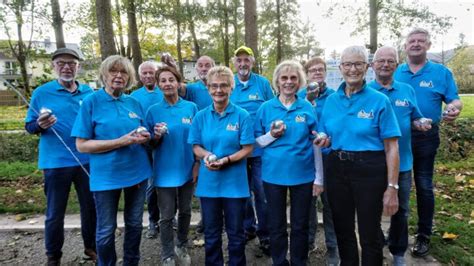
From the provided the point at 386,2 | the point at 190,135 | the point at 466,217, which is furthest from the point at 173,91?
the point at 386,2

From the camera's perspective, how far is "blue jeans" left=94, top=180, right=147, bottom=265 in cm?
321

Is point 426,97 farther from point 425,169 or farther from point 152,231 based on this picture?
point 152,231

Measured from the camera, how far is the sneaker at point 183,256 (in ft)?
12.7

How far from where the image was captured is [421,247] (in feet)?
13.1

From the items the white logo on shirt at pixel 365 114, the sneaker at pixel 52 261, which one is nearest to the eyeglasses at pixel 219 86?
the white logo on shirt at pixel 365 114

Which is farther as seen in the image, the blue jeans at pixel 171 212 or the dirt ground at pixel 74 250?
the dirt ground at pixel 74 250

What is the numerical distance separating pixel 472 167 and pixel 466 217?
134 inches

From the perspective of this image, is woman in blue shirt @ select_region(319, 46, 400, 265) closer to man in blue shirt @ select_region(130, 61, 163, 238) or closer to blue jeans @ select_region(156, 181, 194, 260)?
blue jeans @ select_region(156, 181, 194, 260)

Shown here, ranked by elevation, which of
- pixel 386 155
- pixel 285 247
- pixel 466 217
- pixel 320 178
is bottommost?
pixel 466 217

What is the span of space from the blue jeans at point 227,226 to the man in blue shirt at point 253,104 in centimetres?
88

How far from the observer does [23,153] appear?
9.41 meters

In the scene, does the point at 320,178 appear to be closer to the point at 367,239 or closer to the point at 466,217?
the point at 367,239

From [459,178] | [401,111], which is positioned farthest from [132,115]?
[459,178]

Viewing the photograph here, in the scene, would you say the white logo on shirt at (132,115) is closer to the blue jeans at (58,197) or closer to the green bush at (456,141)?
the blue jeans at (58,197)
